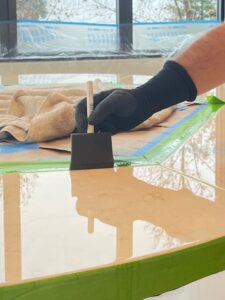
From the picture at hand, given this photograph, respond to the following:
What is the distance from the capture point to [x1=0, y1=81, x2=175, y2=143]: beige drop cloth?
101cm

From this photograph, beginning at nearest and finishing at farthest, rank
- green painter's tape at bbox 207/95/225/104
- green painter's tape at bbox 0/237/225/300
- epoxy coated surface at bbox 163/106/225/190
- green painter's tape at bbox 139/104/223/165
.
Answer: green painter's tape at bbox 0/237/225/300 → epoxy coated surface at bbox 163/106/225/190 → green painter's tape at bbox 139/104/223/165 → green painter's tape at bbox 207/95/225/104

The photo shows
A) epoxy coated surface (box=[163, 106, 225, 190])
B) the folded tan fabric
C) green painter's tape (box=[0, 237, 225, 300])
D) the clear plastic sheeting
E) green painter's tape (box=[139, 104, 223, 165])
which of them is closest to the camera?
green painter's tape (box=[0, 237, 225, 300])

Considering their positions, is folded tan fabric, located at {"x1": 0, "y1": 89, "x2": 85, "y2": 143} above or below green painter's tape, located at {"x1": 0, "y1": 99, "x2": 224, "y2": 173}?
above

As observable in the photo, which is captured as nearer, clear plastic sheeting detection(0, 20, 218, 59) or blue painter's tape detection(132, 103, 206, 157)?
blue painter's tape detection(132, 103, 206, 157)

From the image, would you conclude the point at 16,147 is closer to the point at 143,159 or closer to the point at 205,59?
the point at 143,159

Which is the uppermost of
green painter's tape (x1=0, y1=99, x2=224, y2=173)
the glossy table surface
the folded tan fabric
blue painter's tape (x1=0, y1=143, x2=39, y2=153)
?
the folded tan fabric

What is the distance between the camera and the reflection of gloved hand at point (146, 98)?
89 centimetres

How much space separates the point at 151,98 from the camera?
36.9 inches

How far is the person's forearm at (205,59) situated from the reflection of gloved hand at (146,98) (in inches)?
0.6

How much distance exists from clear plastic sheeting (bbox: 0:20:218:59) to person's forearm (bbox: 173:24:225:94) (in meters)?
1.68

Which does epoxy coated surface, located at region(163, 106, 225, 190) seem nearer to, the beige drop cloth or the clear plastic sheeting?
the beige drop cloth

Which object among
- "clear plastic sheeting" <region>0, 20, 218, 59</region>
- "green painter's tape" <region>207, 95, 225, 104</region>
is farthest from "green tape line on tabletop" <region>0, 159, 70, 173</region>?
"clear plastic sheeting" <region>0, 20, 218, 59</region>

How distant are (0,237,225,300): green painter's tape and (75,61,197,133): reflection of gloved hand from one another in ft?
1.25

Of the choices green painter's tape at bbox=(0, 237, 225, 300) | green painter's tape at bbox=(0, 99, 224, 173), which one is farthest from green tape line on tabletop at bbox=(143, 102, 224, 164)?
green painter's tape at bbox=(0, 237, 225, 300)
